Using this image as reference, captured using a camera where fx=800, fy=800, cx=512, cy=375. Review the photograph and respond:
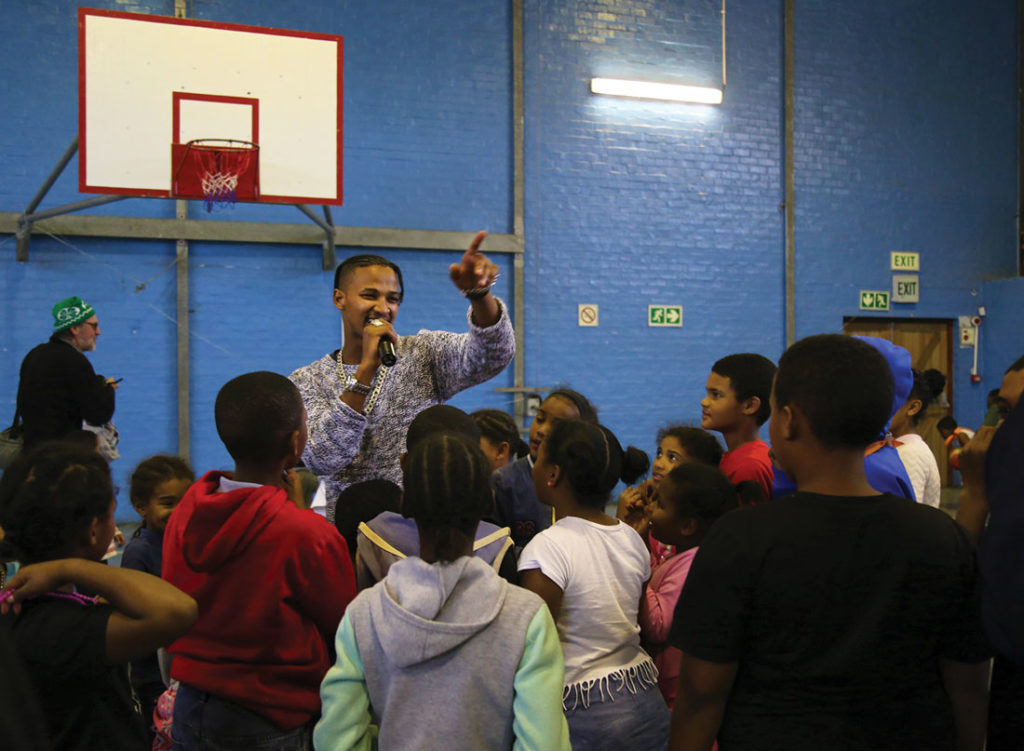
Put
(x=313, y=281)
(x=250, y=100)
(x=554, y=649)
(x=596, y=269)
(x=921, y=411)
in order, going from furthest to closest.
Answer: (x=596, y=269)
(x=313, y=281)
(x=250, y=100)
(x=921, y=411)
(x=554, y=649)

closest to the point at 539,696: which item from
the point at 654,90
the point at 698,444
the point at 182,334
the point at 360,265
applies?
the point at 360,265

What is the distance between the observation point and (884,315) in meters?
8.88

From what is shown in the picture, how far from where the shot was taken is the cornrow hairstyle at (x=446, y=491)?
1.49 meters

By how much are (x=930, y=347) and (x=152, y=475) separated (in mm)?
8644

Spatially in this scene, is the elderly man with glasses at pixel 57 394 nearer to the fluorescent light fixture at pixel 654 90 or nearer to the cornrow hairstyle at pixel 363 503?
the cornrow hairstyle at pixel 363 503

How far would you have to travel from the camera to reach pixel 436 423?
2047 millimetres

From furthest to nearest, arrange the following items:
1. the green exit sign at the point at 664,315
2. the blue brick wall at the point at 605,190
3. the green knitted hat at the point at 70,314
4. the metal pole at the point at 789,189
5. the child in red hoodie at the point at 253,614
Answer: the metal pole at the point at 789,189 → the green exit sign at the point at 664,315 → the blue brick wall at the point at 605,190 → the green knitted hat at the point at 70,314 → the child in red hoodie at the point at 253,614

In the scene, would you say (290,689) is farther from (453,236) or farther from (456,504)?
(453,236)

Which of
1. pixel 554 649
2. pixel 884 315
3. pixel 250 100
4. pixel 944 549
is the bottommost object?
pixel 554 649

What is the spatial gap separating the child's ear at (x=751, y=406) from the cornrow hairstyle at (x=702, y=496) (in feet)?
1.64

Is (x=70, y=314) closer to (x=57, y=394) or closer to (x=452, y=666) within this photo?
(x=57, y=394)

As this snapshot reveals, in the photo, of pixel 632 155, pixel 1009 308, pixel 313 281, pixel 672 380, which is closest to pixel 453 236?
pixel 313 281

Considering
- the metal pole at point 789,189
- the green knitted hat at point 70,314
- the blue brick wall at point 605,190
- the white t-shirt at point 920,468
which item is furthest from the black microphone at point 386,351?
the metal pole at point 789,189

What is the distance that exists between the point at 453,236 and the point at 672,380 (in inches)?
105
